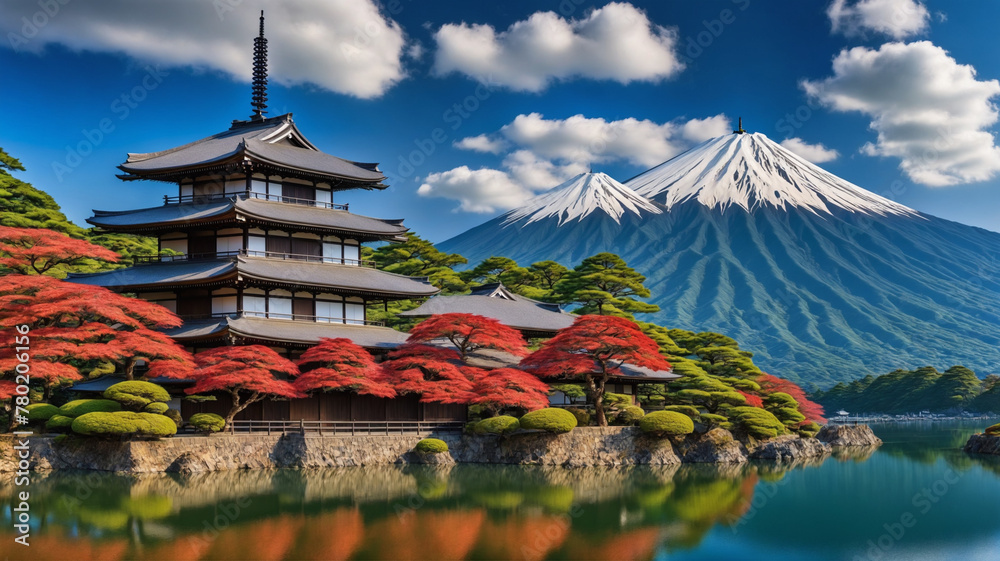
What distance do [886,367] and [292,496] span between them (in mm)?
91679

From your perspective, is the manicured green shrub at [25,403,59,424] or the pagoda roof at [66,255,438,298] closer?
the manicured green shrub at [25,403,59,424]

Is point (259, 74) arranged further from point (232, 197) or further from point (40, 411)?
point (40, 411)

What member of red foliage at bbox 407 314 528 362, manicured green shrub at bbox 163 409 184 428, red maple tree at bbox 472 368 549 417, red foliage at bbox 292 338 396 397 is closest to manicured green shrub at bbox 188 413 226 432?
manicured green shrub at bbox 163 409 184 428

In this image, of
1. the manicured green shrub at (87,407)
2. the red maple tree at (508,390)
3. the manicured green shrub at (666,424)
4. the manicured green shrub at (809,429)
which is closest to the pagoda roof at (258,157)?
the manicured green shrub at (87,407)

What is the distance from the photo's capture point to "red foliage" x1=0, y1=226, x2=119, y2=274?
25.2 metres

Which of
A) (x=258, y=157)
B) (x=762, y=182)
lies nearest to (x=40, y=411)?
(x=258, y=157)

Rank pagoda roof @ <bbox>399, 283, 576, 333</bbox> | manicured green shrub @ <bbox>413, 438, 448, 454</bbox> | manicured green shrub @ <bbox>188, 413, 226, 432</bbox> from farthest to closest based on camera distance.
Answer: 1. pagoda roof @ <bbox>399, 283, 576, 333</bbox>
2. manicured green shrub @ <bbox>413, 438, 448, 454</bbox>
3. manicured green shrub @ <bbox>188, 413, 226, 432</bbox>

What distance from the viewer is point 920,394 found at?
2630 inches

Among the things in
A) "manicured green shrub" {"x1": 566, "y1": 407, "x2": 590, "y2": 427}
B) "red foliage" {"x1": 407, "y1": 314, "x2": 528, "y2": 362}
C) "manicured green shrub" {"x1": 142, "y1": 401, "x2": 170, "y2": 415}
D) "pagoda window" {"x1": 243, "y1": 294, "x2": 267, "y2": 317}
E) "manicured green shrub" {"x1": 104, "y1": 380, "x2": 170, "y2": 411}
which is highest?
"pagoda window" {"x1": 243, "y1": 294, "x2": 267, "y2": 317}

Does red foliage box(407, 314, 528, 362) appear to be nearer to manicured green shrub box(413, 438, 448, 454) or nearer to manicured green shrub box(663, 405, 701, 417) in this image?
manicured green shrub box(413, 438, 448, 454)

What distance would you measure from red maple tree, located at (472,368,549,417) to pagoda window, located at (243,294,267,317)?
7.26 meters

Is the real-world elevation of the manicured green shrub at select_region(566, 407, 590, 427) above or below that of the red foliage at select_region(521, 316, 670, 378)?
below

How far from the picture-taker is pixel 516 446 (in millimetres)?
26297

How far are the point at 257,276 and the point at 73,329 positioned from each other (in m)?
5.37
